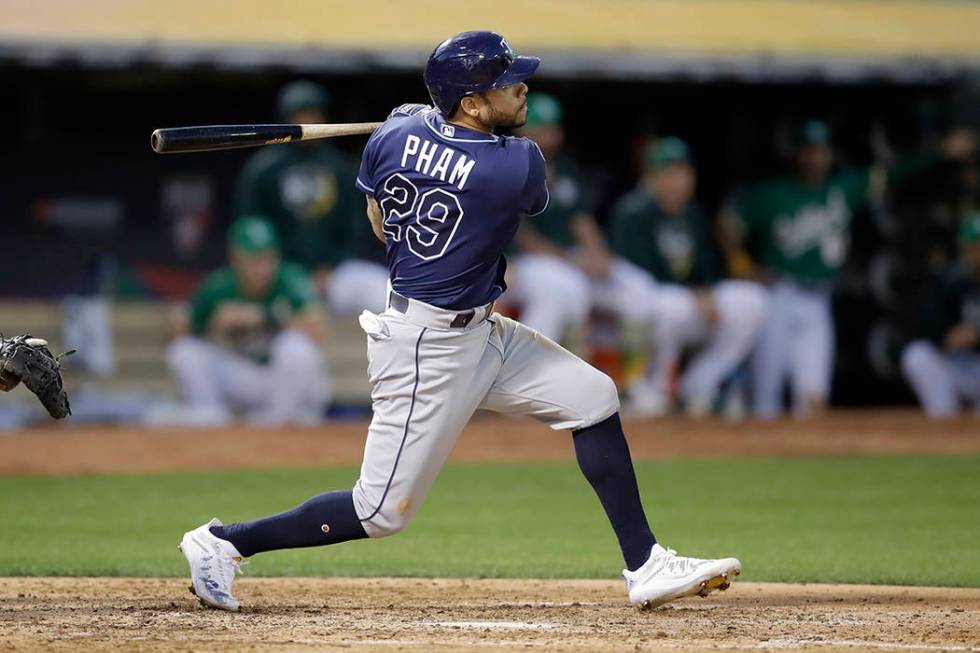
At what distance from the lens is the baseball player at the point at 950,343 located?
1117 cm

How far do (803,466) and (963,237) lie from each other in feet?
10.2

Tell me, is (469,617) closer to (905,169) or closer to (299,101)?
(299,101)

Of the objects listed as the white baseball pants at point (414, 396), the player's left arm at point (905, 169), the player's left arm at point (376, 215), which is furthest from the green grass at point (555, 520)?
the player's left arm at point (905, 169)

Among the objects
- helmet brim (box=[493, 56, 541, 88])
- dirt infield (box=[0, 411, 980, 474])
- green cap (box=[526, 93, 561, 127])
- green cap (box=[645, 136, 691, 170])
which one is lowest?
dirt infield (box=[0, 411, 980, 474])

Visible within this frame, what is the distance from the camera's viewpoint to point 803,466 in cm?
875

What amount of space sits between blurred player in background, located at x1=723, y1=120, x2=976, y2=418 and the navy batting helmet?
22.9 ft

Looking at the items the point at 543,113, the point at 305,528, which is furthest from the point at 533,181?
the point at 543,113

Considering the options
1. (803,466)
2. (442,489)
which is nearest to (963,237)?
(803,466)

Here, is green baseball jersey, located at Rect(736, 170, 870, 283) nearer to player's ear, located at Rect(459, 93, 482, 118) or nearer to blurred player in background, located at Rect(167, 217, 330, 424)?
blurred player in background, located at Rect(167, 217, 330, 424)

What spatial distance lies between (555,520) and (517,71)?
3.03 m

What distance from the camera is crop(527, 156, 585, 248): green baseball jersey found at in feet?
34.0

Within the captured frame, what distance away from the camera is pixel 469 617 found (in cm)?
453

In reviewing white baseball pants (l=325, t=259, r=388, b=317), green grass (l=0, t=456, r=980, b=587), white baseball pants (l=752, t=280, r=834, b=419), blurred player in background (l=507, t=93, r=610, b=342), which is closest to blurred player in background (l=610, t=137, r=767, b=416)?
white baseball pants (l=752, t=280, r=834, b=419)

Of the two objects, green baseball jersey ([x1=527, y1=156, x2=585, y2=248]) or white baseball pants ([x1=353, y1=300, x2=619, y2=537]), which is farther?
green baseball jersey ([x1=527, y1=156, x2=585, y2=248])
